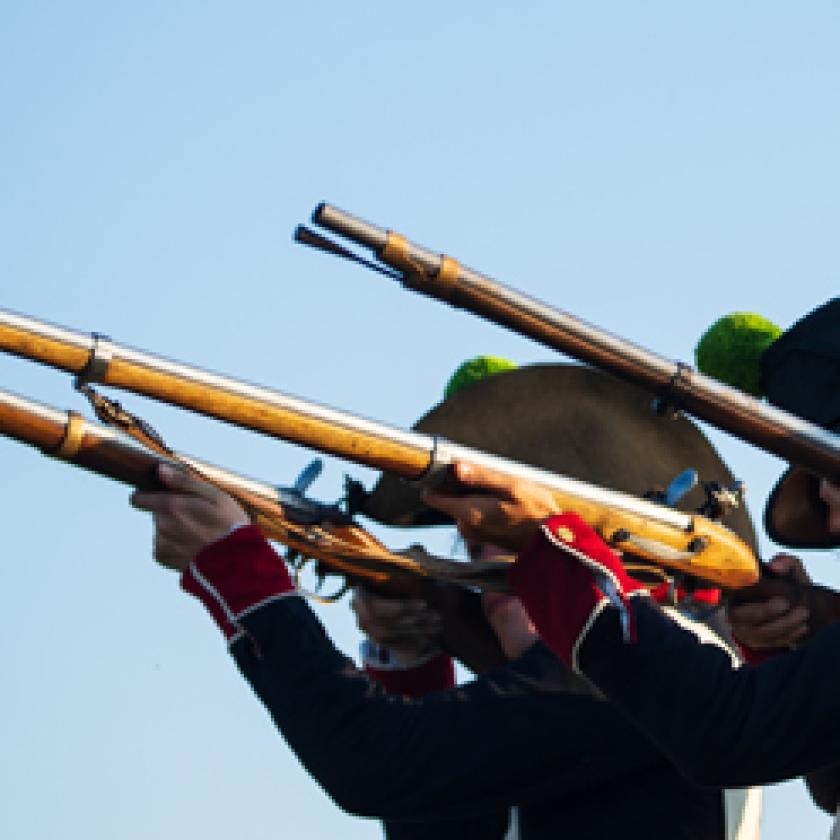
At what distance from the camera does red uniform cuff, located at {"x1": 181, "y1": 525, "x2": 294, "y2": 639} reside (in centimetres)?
499

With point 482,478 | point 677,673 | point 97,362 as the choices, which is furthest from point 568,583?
point 97,362

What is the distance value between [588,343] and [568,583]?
1.54 m

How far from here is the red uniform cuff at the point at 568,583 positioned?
443cm

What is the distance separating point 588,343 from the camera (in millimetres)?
5906

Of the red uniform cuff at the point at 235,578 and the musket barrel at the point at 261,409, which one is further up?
the musket barrel at the point at 261,409

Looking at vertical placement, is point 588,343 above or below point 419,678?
above

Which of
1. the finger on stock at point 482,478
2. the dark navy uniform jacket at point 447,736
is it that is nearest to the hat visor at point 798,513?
the dark navy uniform jacket at point 447,736

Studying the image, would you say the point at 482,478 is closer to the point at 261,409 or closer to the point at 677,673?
the point at 261,409

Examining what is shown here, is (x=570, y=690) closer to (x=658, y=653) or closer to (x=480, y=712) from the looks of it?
(x=480, y=712)

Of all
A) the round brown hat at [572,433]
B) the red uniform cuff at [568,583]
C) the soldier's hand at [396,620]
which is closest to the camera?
the red uniform cuff at [568,583]

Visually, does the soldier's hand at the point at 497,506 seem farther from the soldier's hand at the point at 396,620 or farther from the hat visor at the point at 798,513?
the hat visor at the point at 798,513

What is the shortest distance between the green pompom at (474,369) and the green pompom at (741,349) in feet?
3.23

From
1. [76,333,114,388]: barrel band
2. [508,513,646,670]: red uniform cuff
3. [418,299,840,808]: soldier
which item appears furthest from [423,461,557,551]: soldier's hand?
[76,333,114,388]: barrel band

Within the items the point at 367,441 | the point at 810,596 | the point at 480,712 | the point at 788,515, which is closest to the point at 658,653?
the point at 480,712
